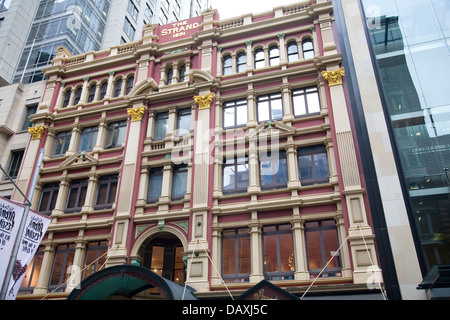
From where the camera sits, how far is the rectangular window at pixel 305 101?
20641mm

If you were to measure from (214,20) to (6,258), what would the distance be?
1918 centimetres

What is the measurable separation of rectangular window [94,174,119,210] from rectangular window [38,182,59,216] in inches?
127

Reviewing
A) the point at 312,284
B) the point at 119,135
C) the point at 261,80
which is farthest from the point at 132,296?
the point at 261,80

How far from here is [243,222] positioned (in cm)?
1855

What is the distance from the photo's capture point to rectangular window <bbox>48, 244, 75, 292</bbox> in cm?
2052

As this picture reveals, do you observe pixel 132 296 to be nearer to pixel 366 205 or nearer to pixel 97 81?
pixel 366 205

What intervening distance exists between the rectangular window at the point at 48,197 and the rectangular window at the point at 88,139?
2876mm

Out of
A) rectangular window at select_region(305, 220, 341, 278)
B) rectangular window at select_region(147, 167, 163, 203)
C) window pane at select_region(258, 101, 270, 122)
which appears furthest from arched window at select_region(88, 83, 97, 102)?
rectangular window at select_region(305, 220, 341, 278)

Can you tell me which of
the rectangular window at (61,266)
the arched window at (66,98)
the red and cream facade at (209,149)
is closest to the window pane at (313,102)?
the red and cream facade at (209,149)

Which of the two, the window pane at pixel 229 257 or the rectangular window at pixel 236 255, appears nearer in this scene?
the rectangular window at pixel 236 255

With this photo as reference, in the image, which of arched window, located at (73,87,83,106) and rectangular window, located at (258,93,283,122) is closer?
rectangular window, located at (258,93,283,122)

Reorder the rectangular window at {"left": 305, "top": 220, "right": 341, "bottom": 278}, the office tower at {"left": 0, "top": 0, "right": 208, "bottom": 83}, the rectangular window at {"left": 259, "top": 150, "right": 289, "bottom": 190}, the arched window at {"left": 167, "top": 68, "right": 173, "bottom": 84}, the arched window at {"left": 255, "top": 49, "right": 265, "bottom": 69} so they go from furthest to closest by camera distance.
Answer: the office tower at {"left": 0, "top": 0, "right": 208, "bottom": 83}
the arched window at {"left": 167, "top": 68, "right": 173, "bottom": 84}
the arched window at {"left": 255, "top": 49, "right": 265, "bottom": 69}
the rectangular window at {"left": 259, "top": 150, "right": 289, "bottom": 190}
the rectangular window at {"left": 305, "top": 220, "right": 341, "bottom": 278}

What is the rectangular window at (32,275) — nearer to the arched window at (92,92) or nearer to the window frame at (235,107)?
the arched window at (92,92)

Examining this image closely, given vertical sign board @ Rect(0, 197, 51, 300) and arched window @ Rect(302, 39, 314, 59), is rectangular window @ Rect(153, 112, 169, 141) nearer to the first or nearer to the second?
arched window @ Rect(302, 39, 314, 59)
